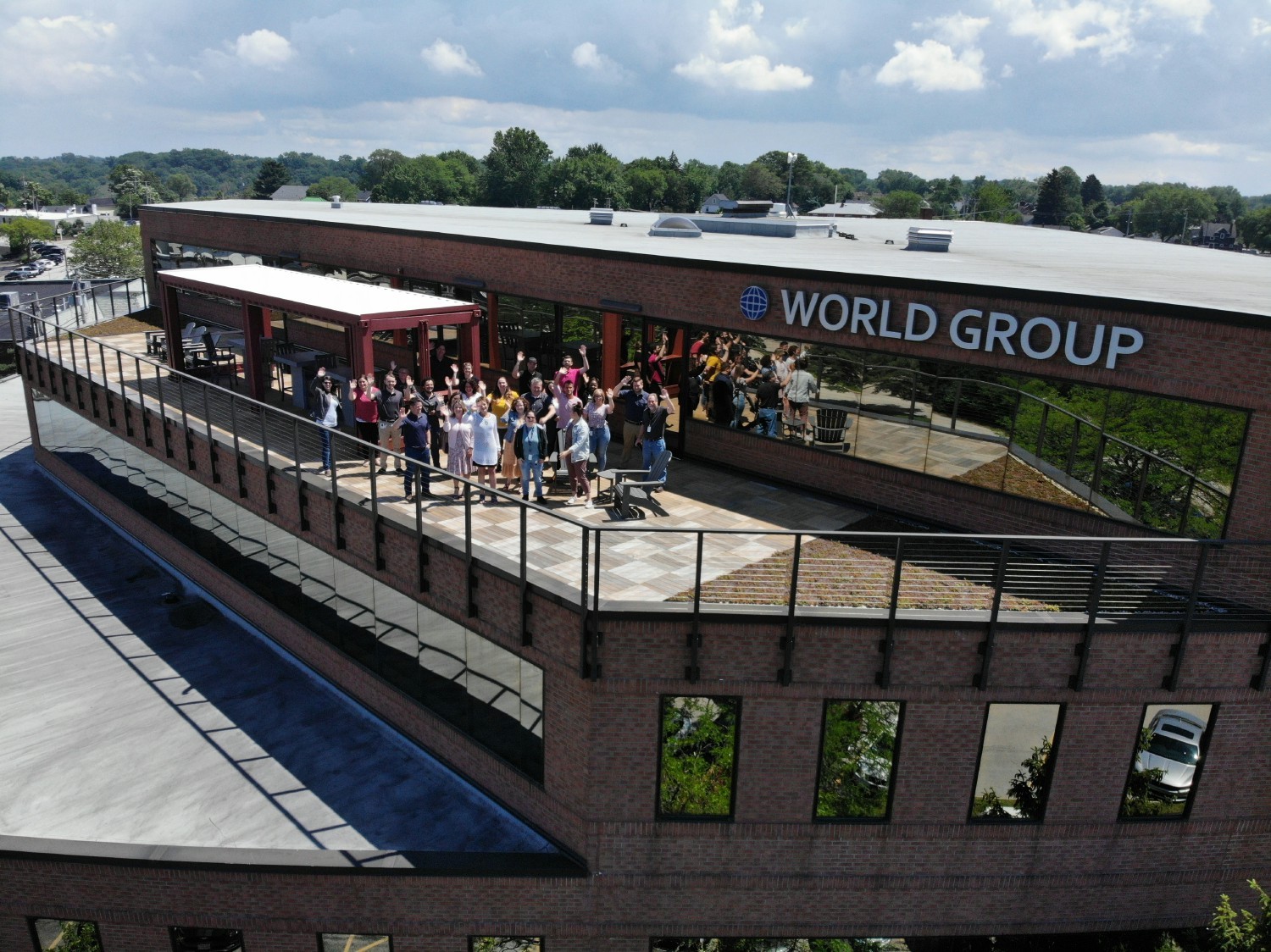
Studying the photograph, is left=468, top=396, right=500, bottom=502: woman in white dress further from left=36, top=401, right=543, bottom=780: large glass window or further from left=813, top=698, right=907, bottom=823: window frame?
left=813, top=698, right=907, bottom=823: window frame

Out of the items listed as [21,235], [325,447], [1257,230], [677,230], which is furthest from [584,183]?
[325,447]

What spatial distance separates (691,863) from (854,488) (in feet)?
21.1

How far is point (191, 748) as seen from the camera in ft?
48.8

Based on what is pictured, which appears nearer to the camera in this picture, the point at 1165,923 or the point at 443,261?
the point at 1165,923

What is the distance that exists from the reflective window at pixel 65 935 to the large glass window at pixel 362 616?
5310 mm

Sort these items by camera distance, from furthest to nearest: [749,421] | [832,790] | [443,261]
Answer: [443,261]
[749,421]
[832,790]

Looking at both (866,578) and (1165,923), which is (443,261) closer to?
(866,578)

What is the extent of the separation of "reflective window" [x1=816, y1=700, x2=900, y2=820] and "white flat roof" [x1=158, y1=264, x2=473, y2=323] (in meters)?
10.8

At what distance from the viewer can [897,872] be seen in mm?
12195

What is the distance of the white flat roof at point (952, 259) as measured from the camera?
1355 centimetres

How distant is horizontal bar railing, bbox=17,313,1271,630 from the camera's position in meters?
10.7

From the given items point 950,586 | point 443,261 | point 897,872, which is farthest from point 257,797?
point 443,261

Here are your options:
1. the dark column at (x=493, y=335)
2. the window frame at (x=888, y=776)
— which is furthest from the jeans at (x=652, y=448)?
the dark column at (x=493, y=335)

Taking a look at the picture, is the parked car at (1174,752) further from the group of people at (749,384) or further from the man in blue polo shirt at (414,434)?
the man in blue polo shirt at (414,434)
